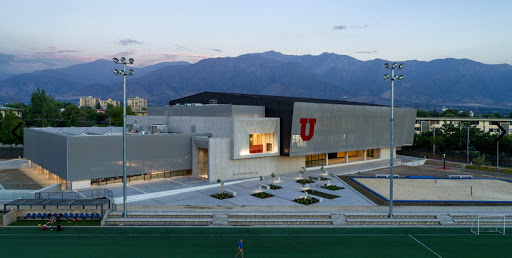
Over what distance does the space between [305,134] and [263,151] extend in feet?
24.0

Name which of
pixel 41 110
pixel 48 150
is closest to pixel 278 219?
pixel 48 150

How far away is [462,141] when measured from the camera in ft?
245

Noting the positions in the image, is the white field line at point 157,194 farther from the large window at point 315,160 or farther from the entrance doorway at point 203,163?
the large window at point 315,160

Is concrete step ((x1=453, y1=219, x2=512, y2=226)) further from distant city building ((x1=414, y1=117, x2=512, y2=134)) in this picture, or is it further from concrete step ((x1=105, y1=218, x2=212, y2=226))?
distant city building ((x1=414, y1=117, x2=512, y2=134))

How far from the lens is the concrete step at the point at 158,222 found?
28.8 m

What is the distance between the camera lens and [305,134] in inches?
2051

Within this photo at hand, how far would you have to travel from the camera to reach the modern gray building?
1588 inches

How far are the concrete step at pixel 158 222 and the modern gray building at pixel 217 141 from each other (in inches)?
524

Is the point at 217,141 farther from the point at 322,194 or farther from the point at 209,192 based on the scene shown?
the point at 322,194

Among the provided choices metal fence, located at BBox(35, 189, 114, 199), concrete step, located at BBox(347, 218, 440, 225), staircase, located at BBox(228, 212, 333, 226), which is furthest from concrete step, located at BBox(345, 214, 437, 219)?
metal fence, located at BBox(35, 189, 114, 199)

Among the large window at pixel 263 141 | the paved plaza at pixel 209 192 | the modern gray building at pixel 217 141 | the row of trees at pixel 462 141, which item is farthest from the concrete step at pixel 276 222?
the row of trees at pixel 462 141

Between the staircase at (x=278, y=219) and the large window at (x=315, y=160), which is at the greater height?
the large window at (x=315, y=160)

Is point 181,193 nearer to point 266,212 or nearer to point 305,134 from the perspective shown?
point 266,212
